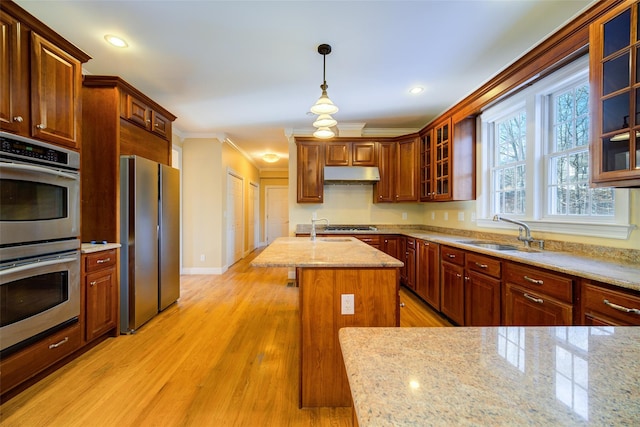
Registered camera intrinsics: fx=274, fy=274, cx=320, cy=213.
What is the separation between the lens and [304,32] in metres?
2.19

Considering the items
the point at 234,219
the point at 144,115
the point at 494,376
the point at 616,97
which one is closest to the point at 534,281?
the point at 616,97

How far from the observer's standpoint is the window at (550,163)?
80.0 inches

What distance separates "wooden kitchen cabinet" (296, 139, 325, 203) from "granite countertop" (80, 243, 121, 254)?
2.51m

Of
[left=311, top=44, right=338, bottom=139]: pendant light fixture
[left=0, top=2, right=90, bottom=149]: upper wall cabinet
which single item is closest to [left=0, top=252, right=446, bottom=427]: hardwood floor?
[left=0, top=2, right=90, bottom=149]: upper wall cabinet

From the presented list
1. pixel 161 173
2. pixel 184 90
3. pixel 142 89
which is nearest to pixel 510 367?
pixel 161 173

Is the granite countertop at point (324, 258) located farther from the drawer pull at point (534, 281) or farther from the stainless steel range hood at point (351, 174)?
the stainless steel range hood at point (351, 174)

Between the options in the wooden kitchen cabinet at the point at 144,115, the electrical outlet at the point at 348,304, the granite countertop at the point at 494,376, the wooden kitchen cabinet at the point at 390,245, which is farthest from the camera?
the wooden kitchen cabinet at the point at 390,245

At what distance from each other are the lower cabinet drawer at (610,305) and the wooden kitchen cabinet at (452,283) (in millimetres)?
1154

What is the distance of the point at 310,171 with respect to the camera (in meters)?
4.38

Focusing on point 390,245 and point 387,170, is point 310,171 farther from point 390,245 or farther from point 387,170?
point 390,245

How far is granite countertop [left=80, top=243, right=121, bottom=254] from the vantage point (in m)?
2.20

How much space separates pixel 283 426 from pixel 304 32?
2.71 m

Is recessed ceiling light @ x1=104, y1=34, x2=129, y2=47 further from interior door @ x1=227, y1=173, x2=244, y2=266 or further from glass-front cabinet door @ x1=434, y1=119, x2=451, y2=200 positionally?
glass-front cabinet door @ x1=434, y1=119, x2=451, y2=200

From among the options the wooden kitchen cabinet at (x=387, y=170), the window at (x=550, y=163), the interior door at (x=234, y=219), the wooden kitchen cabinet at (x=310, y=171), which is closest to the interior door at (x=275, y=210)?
the interior door at (x=234, y=219)
